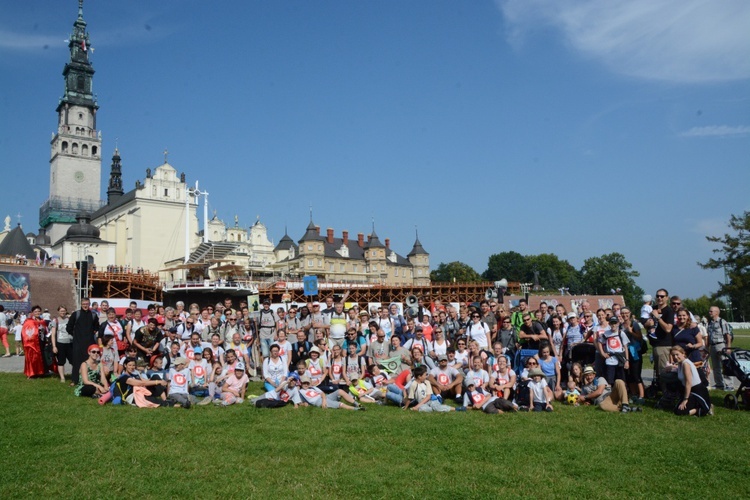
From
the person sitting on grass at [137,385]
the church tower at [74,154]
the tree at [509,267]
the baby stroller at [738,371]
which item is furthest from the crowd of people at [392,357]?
the tree at [509,267]

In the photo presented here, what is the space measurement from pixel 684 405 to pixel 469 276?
334 ft

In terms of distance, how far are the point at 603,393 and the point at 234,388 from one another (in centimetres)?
654

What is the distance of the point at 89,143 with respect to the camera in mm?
88312

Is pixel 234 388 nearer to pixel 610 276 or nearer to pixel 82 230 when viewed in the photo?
pixel 82 230

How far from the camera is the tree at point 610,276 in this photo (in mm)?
97562

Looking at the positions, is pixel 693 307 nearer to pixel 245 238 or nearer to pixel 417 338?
pixel 417 338

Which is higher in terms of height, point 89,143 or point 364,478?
point 89,143

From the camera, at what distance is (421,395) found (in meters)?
9.48

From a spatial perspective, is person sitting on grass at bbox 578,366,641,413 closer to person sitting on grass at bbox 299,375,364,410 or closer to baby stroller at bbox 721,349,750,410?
baby stroller at bbox 721,349,750,410

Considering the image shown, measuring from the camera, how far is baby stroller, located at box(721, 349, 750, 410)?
917 centimetres

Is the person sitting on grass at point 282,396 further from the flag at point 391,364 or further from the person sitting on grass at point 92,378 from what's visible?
the person sitting on grass at point 92,378

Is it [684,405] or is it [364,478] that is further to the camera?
[684,405]

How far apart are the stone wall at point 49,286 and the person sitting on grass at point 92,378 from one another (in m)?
34.4

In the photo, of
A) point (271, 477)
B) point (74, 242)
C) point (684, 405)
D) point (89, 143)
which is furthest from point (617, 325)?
point (89, 143)
